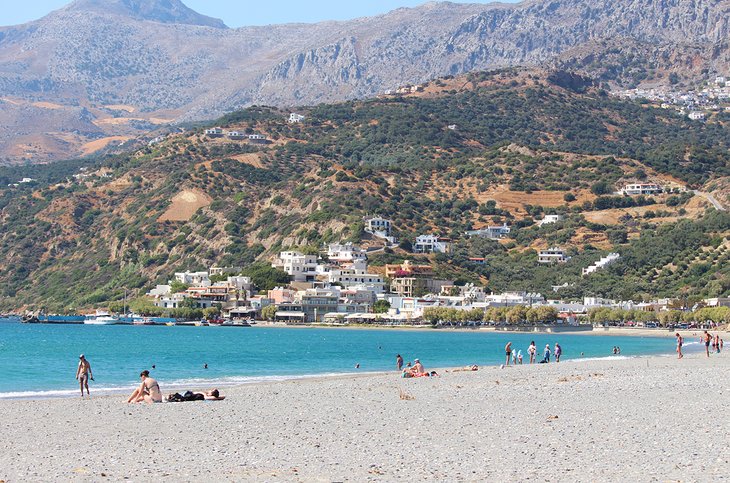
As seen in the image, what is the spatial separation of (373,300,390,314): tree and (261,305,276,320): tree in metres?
11.9

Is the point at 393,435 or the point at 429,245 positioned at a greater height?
the point at 429,245

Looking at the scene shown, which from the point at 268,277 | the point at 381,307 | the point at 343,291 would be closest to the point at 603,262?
the point at 381,307

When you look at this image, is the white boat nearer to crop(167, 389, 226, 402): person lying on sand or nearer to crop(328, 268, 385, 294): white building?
crop(328, 268, 385, 294): white building

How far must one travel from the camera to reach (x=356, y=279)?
131 meters

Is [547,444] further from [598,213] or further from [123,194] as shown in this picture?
[123,194]

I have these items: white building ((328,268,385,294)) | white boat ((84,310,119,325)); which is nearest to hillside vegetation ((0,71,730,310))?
white building ((328,268,385,294))

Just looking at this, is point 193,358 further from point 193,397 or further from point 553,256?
point 553,256

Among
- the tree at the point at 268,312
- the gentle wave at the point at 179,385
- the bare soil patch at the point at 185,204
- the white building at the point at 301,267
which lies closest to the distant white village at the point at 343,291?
the white building at the point at 301,267

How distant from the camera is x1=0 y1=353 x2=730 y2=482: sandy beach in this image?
1697cm

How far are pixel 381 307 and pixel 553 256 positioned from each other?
22104mm

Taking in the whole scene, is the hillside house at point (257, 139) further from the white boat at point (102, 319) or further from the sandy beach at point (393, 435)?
the sandy beach at point (393, 435)

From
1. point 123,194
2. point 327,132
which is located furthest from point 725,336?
point 327,132

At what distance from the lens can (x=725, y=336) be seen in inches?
3477

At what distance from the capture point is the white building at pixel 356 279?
130 meters
